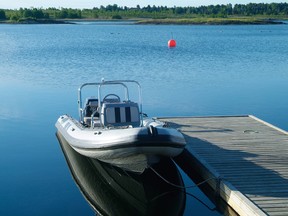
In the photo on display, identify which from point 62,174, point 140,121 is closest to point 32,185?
point 62,174

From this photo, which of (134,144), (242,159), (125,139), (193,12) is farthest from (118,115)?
(193,12)

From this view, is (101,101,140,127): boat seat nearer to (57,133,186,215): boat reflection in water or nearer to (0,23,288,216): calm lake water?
(57,133,186,215): boat reflection in water

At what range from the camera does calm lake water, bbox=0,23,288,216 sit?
26.1ft

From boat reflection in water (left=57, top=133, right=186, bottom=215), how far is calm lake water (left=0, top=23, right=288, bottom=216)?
0.16 meters

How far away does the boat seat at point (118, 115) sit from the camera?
8.21m

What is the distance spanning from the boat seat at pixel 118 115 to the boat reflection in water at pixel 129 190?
790 millimetres

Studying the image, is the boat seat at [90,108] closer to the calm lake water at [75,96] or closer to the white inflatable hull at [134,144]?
the calm lake water at [75,96]

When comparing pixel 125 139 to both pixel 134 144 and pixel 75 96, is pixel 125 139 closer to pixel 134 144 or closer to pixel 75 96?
pixel 134 144

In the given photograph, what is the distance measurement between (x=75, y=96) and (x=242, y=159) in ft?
30.5

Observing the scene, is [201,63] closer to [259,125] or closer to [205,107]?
[205,107]

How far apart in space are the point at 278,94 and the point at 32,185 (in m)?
11.0

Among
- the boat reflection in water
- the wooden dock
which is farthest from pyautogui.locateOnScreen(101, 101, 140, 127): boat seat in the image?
the wooden dock

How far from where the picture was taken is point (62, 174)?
8.90m

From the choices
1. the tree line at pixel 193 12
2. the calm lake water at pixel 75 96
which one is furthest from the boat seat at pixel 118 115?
the tree line at pixel 193 12
